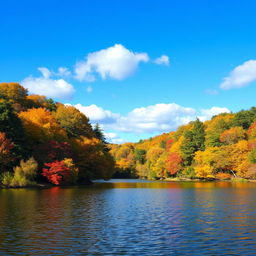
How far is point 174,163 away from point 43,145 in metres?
66.6

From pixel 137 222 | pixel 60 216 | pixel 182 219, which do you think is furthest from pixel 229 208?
pixel 60 216

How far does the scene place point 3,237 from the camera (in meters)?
22.0

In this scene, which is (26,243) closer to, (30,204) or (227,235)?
(227,235)

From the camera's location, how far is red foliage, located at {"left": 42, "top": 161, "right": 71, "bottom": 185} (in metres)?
75.0

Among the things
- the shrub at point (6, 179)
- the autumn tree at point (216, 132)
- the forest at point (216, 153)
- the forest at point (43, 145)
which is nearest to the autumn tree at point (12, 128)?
the forest at point (43, 145)

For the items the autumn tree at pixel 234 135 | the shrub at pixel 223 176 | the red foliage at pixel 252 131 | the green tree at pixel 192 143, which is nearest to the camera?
the red foliage at pixel 252 131

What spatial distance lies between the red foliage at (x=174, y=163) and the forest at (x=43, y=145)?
37.2 meters

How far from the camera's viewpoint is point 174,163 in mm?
134500

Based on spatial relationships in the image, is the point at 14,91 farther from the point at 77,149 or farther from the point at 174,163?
the point at 174,163

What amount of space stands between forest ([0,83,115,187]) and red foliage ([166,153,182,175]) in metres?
37.2

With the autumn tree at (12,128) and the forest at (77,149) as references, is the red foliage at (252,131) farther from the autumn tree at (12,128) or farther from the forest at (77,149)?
the autumn tree at (12,128)

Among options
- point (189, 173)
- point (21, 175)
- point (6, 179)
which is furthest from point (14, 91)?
point (189, 173)

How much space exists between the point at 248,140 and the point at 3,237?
346ft

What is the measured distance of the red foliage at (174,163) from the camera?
134 meters
